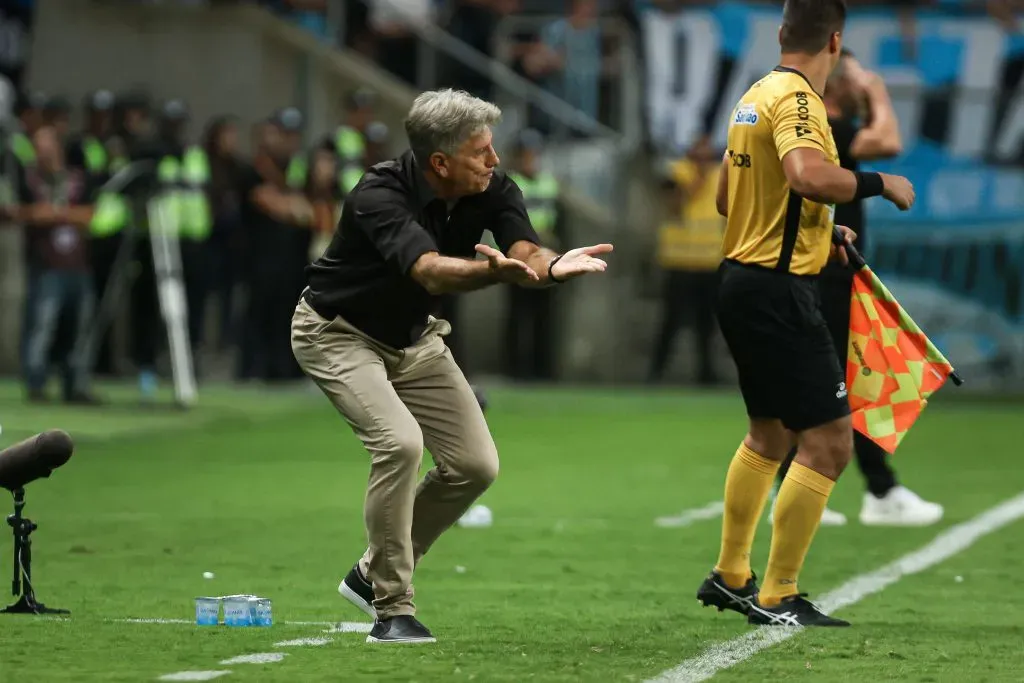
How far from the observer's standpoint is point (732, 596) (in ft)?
26.5

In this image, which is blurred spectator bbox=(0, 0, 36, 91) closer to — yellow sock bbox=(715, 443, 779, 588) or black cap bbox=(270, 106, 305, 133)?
black cap bbox=(270, 106, 305, 133)

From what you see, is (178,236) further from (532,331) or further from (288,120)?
(532,331)

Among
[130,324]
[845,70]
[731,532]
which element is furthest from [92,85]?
[731,532]

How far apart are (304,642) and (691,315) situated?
15438 mm

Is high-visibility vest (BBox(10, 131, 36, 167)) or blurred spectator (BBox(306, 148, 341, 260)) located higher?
high-visibility vest (BBox(10, 131, 36, 167))

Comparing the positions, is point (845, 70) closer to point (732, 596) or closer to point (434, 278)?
point (732, 596)

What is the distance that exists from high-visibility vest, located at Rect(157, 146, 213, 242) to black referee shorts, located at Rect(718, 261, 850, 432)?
→ 509 inches

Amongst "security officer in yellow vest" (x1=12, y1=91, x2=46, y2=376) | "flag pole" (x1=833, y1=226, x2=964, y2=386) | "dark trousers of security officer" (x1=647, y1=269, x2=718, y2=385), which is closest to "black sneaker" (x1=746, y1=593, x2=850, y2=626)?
"flag pole" (x1=833, y1=226, x2=964, y2=386)

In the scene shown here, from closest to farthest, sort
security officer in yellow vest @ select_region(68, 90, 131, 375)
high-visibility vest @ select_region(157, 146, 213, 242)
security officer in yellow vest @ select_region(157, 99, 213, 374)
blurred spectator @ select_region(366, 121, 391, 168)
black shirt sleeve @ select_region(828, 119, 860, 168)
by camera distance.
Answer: black shirt sleeve @ select_region(828, 119, 860, 168)
security officer in yellow vest @ select_region(68, 90, 131, 375)
security officer in yellow vest @ select_region(157, 99, 213, 374)
high-visibility vest @ select_region(157, 146, 213, 242)
blurred spectator @ select_region(366, 121, 391, 168)

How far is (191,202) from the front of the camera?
813 inches

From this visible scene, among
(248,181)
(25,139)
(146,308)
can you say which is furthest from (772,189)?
(248,181)

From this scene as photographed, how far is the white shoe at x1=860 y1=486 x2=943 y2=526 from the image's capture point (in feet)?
37.0

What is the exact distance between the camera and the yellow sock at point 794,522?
788cm

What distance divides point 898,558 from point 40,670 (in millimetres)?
4659
